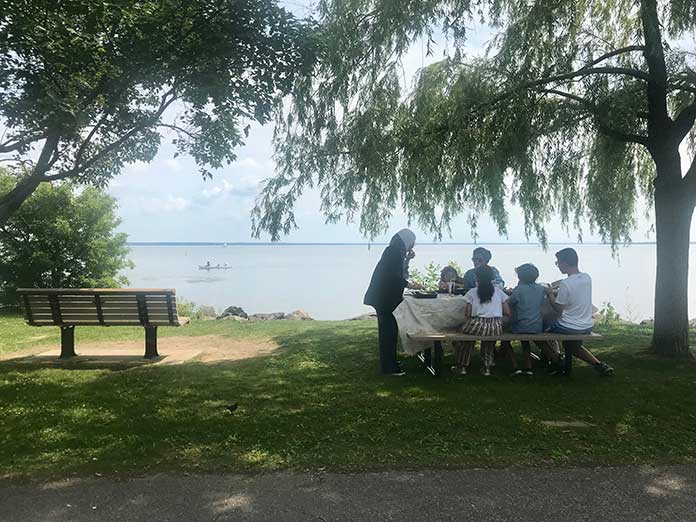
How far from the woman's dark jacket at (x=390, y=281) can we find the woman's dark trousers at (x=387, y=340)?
0.10 metres

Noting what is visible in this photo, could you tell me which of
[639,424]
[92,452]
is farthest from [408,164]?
[92,452]

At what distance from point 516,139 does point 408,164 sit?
56.4 inches

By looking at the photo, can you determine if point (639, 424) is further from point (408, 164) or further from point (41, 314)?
point (41, 314)

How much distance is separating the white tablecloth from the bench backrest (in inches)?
119

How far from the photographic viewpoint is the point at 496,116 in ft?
22.7

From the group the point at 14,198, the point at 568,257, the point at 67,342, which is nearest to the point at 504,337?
the point at 568,257

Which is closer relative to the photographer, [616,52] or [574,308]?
[574,308]

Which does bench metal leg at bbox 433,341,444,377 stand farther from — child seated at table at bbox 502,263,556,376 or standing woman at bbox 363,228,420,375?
child seated at table at bbox 502,263,556,376

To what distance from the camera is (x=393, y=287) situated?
20.2 ft

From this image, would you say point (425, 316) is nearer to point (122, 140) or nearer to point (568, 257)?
point (568, 257)

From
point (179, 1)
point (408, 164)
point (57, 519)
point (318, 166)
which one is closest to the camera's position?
point (57, 519)

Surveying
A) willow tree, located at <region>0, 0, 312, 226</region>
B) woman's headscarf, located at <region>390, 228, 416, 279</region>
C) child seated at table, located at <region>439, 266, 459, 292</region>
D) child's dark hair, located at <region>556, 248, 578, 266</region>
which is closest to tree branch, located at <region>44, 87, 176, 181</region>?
willow tree, located at <region>0, 0, 312, 226</region>

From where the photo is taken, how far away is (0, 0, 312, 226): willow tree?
5828 mm

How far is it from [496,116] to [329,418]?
448 centimetres
